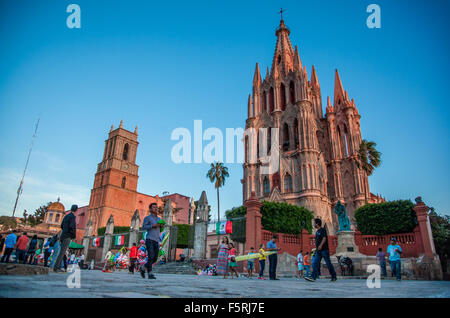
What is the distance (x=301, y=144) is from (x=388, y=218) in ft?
54.1

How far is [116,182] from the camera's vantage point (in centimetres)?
4959

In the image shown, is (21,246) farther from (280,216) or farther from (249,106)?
(249,106)

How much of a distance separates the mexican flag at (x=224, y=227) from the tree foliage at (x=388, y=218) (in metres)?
11.4

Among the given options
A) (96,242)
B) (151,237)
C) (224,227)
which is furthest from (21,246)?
(96,242)

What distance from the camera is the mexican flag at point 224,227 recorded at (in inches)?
835

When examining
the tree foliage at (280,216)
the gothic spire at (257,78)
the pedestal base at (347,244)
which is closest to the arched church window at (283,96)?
the gothic spire at (257,78)

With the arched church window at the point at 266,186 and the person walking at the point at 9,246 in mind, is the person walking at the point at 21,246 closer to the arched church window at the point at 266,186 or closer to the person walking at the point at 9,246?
the person walking at the point at 9,246

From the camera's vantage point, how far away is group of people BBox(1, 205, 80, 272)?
7.19 meters

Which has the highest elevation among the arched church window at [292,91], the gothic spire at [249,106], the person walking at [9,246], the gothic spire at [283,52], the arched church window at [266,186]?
the gothic spire at [283,52]

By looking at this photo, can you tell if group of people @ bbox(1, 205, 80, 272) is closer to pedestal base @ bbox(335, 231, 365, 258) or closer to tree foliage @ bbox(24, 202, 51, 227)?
pedestal base @ bbox(335, 231, 365, 258)

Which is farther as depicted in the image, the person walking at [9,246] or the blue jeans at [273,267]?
the person walking at [9,246]
